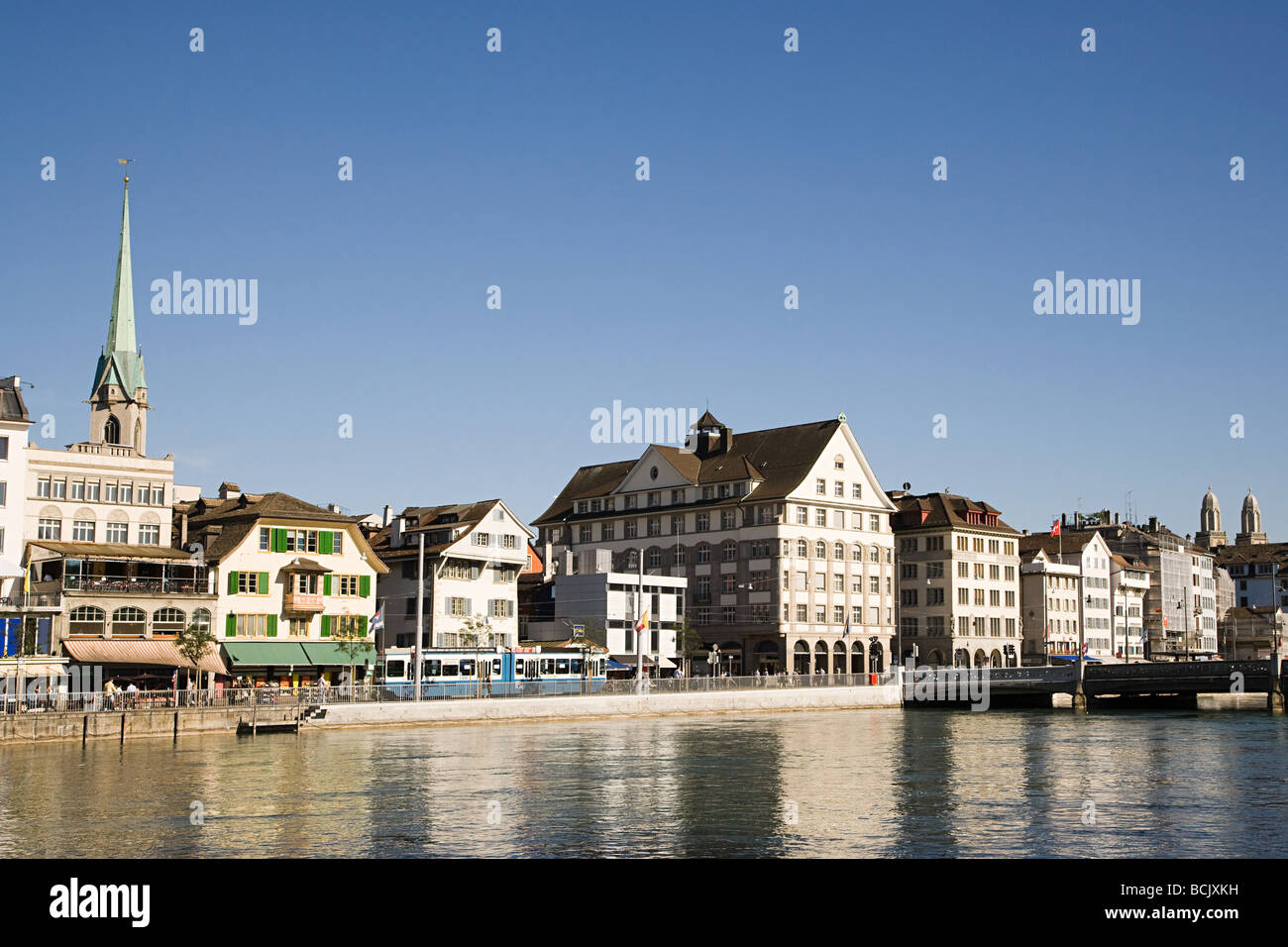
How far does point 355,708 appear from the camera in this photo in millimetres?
68312

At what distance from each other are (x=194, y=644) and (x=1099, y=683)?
214 feet

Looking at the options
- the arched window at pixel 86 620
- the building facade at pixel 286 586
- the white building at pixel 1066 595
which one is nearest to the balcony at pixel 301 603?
the building facade at pixel 286 586

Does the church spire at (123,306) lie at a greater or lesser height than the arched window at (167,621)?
greater

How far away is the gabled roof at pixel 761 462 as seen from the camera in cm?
12731

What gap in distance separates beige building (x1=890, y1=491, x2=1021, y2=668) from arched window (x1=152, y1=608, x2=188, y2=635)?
257 ft

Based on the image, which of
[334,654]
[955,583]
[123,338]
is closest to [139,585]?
[334,654]

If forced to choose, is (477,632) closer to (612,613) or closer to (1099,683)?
(612,613)

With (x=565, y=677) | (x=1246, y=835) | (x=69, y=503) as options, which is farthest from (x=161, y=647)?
(x=1246, y=835)

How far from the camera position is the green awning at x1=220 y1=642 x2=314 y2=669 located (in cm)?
7938

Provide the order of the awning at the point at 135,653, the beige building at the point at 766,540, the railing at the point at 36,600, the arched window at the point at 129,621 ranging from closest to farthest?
the railing at the point at 36,600
the awning at the point at 135,653
the arched window at the point at 129,621
the beige building at the point at 766,540

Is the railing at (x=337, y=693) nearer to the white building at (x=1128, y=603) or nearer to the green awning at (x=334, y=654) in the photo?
the green awning at (x=334, y=654)

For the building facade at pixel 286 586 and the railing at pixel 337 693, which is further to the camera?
the building facade at pixel 286 586

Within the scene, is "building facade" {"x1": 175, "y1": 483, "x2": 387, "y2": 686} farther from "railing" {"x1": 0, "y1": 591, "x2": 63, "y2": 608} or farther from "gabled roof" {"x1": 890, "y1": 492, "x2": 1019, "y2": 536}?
"gabled roof" {"x1": 890, "y1": 492, "x2": 1019, "y2": 536}

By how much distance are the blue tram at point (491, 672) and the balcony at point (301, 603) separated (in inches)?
214
